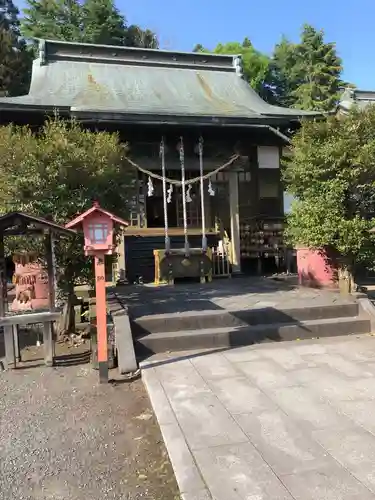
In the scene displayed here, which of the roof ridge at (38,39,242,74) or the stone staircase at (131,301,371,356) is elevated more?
the roof ridge at (38,39,242,74)

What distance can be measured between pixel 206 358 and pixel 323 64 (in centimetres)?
3357

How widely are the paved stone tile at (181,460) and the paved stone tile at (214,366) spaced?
4.52 feet

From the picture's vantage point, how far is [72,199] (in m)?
6.57

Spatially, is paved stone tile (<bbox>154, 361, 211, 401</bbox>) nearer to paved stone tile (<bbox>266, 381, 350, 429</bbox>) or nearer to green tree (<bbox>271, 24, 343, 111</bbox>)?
paved stone tile (<bbox>266, 381, 350, 429</bbox>)

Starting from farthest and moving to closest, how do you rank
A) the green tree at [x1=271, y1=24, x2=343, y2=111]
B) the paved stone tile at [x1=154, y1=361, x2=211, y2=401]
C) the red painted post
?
Answer: the green tree at [x1=271, y1=24, x2=343, y2=111] < the red painted post < the paved stone tile at [x1=154, y1=361, x2=211, y2=401]

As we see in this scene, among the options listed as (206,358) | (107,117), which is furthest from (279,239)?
(206,358)

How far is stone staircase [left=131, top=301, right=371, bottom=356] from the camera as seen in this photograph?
621cm

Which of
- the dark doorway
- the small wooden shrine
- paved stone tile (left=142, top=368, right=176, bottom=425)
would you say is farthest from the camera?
the dark doorway

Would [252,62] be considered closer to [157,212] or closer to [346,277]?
[157,212]

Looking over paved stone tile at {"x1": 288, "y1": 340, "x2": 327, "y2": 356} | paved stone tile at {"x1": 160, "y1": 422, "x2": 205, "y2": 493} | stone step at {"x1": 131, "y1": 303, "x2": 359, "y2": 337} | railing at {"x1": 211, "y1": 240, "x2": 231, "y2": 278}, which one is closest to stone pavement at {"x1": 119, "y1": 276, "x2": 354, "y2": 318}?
stone step at {"x1": 131, "y1": 303, "x2": 359, "y2": 337}

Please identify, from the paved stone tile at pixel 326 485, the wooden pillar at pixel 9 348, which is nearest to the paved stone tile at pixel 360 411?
the paved stone tile at pixel 326 485

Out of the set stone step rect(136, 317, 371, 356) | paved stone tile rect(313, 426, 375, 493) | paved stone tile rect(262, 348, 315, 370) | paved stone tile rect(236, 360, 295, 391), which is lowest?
paved stone tile rect(313, 426, 375, 493)

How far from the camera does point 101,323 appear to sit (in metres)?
5.26

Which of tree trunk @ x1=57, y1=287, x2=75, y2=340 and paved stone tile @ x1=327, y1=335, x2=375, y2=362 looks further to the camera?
tree trunk @ x1=57, y1=287, x2=75, y2=340
